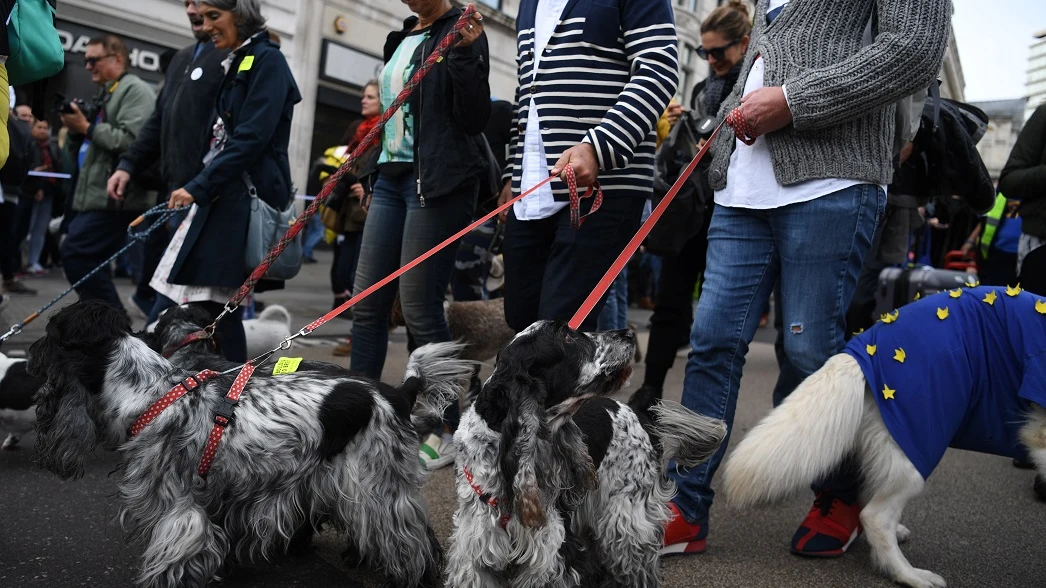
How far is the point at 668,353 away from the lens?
479 cm

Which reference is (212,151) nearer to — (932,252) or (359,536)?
(359,536)

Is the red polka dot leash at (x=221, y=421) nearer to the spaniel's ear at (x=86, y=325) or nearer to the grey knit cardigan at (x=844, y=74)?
the spaniel's ear at (x=86, y=325)

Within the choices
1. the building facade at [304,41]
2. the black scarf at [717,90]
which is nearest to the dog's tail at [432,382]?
the black scarf at [717,90]

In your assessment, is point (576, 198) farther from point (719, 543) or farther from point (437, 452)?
point (437, 452)

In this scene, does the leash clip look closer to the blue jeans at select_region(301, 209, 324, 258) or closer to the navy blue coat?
the navy blue coat

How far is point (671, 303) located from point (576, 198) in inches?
76.5

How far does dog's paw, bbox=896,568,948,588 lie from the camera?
288cm

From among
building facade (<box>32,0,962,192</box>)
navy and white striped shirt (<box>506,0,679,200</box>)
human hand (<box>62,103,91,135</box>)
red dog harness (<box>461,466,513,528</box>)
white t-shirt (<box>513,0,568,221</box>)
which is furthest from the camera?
building facade (<box>32,0,962,192</box>)

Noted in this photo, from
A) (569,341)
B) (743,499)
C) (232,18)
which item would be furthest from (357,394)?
(232,18)

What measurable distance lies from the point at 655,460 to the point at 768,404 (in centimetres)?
381

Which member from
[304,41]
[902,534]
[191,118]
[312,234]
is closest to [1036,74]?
[902,534]

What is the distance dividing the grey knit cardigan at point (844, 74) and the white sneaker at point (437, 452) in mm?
1868

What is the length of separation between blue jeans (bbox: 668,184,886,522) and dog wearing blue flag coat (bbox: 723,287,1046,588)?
0.18 m

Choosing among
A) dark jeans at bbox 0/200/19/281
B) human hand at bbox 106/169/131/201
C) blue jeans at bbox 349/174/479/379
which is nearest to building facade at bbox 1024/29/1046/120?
blue jeans at bbox 349/174/479/379
